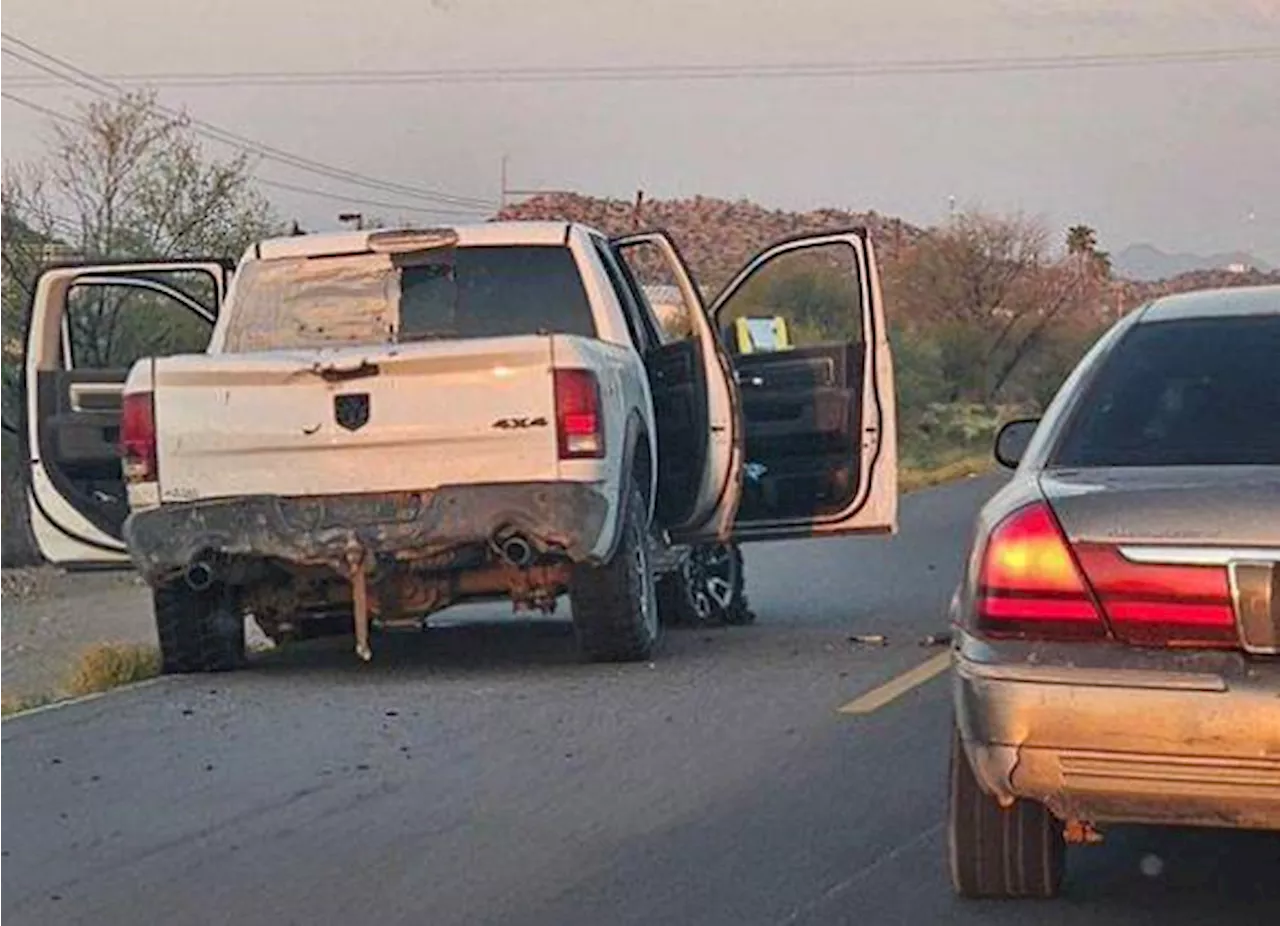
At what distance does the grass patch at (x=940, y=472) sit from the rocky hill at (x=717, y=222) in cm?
4214

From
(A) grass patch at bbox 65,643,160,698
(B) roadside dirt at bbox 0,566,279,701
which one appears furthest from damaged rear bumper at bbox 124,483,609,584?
(B) roadside dirt at bbox 0,566,279,701

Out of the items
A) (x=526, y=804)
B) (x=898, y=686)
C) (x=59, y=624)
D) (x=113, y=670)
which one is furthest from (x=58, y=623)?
(x=526, y=804)

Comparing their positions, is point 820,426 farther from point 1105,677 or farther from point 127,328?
point 127,328

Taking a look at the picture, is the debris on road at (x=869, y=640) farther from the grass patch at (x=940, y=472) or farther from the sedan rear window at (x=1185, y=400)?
the grass patch at (x=940, y=472)

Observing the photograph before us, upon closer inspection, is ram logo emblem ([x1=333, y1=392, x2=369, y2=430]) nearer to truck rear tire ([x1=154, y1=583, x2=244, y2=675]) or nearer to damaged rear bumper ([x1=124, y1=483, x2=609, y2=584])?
damaged rear bumper ([x1=124, y1=483, x2=609, y2=584])

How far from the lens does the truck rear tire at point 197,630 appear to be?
11141 mm

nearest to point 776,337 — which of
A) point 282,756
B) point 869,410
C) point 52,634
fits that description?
point 52,634

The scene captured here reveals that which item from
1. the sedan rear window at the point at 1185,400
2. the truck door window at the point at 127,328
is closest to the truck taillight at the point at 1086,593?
the sedan rear window at the point at 1185,400

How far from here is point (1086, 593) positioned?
5445 mm

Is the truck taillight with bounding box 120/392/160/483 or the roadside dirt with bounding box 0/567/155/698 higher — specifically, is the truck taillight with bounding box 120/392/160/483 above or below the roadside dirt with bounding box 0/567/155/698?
above

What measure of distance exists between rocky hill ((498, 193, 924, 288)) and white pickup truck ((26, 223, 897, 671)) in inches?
2832

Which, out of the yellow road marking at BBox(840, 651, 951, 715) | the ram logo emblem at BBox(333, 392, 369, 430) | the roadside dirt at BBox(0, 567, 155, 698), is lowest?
the roadside dirt at BBox(0, 567, 155, 698)

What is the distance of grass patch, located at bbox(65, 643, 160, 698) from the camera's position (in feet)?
38.6

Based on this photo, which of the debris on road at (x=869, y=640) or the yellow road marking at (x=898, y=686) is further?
the debris on road at (x=869, y=640)
